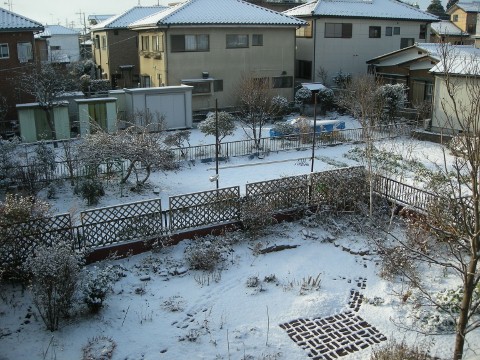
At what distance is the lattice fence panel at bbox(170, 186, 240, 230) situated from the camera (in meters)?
12.4

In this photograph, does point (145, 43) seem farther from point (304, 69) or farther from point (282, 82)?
point (304, 69)

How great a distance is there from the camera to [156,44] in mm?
27578

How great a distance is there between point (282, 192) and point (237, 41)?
16.8 metres

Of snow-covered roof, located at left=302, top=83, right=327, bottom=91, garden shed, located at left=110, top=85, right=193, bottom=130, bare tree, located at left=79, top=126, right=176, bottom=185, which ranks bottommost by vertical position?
bare tree, located at left=79, top=126, right=176, bottom=185

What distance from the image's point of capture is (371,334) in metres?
8.97

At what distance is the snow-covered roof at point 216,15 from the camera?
26.2 meters

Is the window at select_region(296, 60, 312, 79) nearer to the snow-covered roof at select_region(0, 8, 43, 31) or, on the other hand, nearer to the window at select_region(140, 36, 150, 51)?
the window at select_region(140, 36, 150, 51)

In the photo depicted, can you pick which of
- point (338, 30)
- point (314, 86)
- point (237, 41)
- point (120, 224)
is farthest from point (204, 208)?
point (338, 30)

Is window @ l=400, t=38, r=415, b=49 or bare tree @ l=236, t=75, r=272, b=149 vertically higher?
window @ l=400, t=38, r=415, b=49

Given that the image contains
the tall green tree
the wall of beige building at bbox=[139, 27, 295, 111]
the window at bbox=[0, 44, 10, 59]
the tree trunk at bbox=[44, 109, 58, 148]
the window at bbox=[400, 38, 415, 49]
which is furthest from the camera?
the tall green tree

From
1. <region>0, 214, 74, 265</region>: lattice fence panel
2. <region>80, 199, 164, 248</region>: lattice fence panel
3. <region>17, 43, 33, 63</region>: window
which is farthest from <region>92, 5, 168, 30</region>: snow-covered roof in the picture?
<region>0, 214, 74, 265</region>: lattice fence panel

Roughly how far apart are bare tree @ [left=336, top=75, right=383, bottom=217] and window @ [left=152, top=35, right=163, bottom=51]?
10083 millimetres

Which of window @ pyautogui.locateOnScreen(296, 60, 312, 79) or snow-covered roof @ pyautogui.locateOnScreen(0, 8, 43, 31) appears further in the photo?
window @ pyautogui.locateOnScreen(296, 60, 312, 79)

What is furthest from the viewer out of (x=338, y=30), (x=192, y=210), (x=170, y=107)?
(x=338, y=30)
